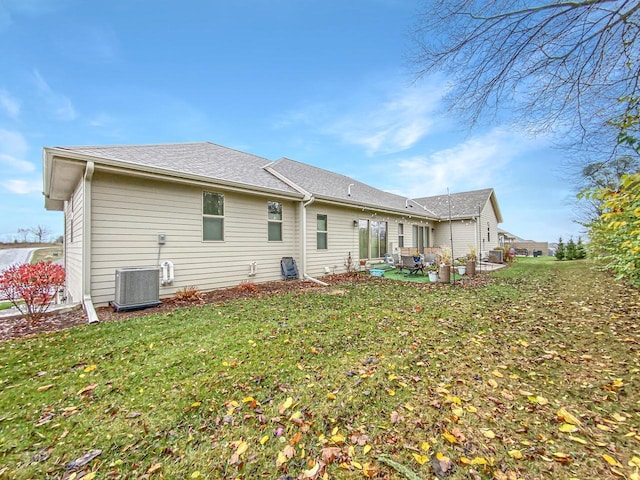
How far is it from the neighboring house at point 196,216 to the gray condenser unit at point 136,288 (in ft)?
1.57

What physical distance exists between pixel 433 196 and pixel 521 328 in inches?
754

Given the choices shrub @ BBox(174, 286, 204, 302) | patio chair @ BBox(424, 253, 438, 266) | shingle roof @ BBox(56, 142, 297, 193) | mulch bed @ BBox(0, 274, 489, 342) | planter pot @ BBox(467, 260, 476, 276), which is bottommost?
mulch bed @ BBox(0, 274, 489, 342)

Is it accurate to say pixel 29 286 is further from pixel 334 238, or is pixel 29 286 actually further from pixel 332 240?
pixel 334 238

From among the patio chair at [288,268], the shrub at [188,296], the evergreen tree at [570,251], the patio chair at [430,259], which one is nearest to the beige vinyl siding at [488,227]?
the evergreen tree at [570,251]

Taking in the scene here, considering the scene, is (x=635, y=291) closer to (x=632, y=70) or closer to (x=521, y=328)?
(x=521, y=328)

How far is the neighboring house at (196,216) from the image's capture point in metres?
5.56

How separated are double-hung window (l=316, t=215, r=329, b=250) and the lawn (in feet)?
18.4

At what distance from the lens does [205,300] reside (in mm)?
6410

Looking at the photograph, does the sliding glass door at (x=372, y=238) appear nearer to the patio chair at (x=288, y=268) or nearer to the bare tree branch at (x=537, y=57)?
the patio chair at (x=288, y=268)

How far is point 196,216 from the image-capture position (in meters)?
7.05

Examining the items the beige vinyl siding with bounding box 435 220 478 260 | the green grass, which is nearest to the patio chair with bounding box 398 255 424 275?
the beige vinyl siding with bounding box 435 220 478 260

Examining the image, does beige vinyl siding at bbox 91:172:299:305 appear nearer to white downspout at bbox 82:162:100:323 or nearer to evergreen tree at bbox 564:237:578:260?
white downspout at bbox 82:162:100:323

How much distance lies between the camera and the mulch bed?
455cm

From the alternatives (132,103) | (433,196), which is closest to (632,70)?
(132,103)
